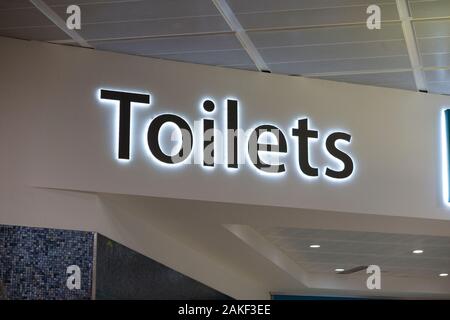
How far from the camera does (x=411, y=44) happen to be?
19.7 ft

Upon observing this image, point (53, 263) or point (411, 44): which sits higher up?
point (411, 44)

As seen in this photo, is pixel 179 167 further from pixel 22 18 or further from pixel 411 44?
pixel 411 44

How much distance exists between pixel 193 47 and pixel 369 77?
1529mm

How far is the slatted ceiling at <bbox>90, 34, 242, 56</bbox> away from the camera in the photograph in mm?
6023

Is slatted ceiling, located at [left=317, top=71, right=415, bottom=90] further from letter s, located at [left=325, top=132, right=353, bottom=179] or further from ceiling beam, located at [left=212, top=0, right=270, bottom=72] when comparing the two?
ceiling beam, located at [left=212, top=0, right=270, bottom=72]

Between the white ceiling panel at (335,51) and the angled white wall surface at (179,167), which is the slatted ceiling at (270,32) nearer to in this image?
the white ceiling panel at (335,51)

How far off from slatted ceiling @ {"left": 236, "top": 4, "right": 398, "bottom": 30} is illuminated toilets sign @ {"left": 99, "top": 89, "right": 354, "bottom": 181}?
0.83m

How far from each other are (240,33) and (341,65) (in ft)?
3.18

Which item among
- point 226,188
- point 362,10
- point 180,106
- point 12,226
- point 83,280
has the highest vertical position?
point 362,10

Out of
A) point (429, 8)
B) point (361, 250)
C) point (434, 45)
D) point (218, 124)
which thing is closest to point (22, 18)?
point (218, 124)

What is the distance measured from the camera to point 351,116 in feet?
21.6

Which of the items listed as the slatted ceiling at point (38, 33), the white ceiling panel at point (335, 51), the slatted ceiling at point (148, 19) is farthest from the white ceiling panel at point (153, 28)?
the white ceiling panel at point (335, 51)

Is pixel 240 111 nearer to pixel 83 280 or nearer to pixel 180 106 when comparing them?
pixel 180 106

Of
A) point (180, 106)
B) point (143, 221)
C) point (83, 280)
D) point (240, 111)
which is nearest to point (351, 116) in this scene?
point (240, 111)
